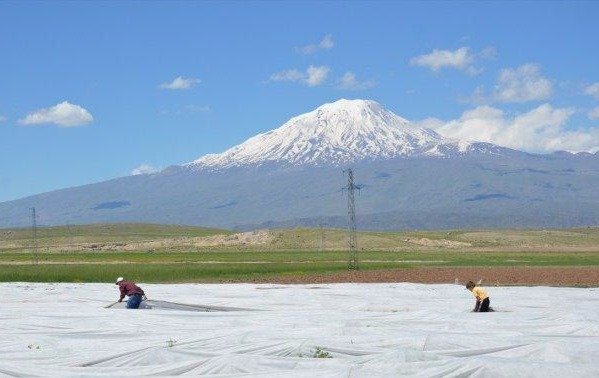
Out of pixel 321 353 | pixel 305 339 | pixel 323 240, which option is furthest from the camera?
pixel 323 240

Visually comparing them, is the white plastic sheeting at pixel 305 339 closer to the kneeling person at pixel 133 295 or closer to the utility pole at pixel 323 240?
the kneeling person at pixel 133 295

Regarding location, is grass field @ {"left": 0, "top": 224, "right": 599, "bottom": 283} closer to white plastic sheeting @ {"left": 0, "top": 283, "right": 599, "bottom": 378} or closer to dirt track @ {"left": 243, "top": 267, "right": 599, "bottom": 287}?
dirt track @ {"left": 243, "top": 267, "right": 599, "bottom": 287}

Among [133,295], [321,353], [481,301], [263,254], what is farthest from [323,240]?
[321,353]

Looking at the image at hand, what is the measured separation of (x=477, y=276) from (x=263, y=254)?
142 ft

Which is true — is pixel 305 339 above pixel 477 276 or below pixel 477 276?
above

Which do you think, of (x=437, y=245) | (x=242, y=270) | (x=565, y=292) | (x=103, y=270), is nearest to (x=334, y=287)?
(x=565, y=292)

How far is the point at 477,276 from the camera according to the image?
49250mm

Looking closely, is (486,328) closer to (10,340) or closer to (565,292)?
(10,340)

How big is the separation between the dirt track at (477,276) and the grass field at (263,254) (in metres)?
3.66

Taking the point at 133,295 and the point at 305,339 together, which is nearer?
the point at 305,339

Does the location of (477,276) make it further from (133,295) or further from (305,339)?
(305,339)

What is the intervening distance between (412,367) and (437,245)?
10708 cm

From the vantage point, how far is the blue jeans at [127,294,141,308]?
26625 mm

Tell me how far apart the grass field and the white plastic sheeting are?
2185 cm
